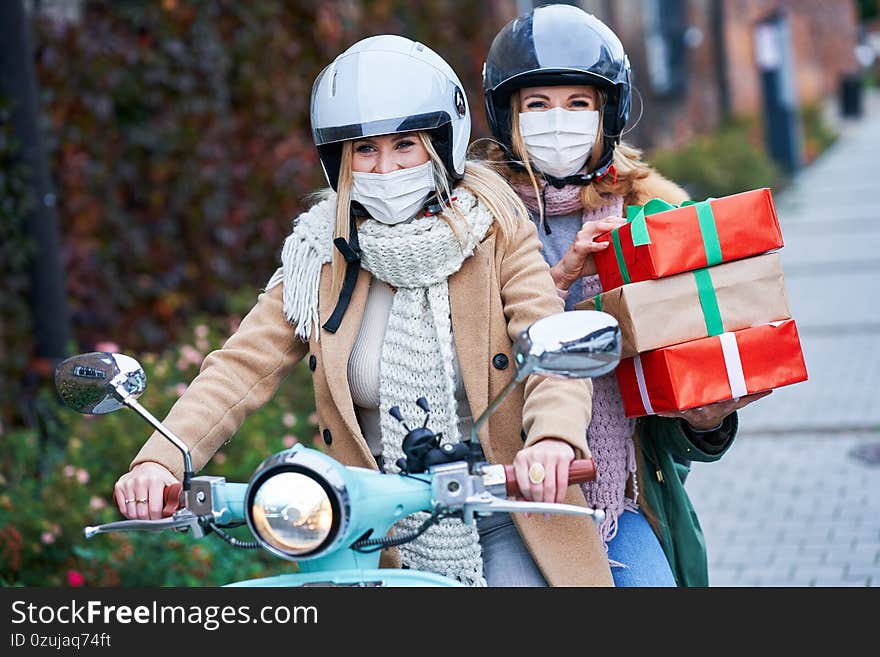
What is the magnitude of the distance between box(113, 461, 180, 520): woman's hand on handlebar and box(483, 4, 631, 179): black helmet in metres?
1.23

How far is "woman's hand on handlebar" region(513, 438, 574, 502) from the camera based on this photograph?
2.30 m

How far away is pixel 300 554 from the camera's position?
6.92 feet

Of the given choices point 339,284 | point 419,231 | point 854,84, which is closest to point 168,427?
point 339,284

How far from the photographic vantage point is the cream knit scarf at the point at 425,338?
2.69 m

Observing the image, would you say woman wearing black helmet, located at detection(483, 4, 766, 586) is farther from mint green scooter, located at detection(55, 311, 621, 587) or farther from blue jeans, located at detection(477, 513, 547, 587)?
mint green scooter, located at detection(55, 311, 621, 587)

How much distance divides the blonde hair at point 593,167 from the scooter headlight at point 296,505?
1215mm

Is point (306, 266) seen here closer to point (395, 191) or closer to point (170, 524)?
point (395, 191)

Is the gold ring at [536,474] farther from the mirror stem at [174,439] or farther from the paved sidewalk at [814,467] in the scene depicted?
the paved sidewalk at [814,467]

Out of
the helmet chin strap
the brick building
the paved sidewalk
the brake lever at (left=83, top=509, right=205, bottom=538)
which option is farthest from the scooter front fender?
the brick building

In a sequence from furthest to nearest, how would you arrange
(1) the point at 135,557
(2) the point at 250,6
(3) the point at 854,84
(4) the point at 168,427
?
(3) the point at 854,84, (2) the point at 250,6, (1) the point at 135,557, (4) the point at 168,427

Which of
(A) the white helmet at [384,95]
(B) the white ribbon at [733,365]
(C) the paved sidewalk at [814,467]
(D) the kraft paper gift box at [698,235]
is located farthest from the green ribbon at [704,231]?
(C) the paved sidewalk at [814,467]

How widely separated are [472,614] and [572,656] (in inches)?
7.5

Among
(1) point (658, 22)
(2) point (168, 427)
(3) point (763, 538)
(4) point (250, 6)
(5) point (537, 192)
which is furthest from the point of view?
(1) point (658, 22)

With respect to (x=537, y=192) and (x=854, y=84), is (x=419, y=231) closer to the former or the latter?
(x=537, y=192)
